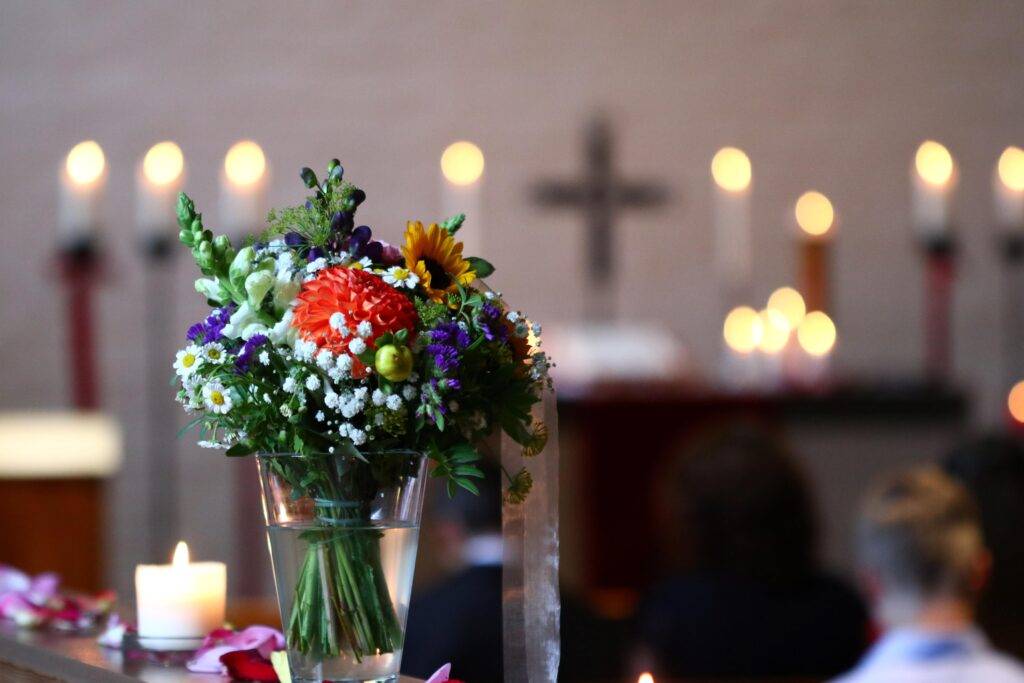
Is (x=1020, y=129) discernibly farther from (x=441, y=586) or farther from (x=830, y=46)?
(x=441, y=586)

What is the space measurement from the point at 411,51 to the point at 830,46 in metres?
2.03

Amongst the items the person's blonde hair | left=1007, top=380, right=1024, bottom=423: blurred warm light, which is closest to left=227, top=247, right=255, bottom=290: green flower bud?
the person's blonde hair

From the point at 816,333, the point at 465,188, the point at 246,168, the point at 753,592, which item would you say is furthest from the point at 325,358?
the point at 465,188

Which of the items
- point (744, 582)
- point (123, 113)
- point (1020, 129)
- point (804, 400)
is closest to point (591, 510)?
point (804, 400)

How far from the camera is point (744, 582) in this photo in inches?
118

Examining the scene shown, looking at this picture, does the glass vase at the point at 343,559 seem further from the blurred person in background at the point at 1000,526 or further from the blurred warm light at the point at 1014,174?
the blurred warm light at the point at 1014,174

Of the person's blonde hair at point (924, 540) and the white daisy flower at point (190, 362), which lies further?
the person's blonde hair at point (924, 540)

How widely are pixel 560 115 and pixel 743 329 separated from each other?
153 centimetres

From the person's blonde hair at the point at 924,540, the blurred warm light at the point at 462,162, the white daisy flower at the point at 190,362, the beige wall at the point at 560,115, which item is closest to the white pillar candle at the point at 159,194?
the blurred warm light at the point at 462,162

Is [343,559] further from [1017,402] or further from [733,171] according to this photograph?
[1017,402]

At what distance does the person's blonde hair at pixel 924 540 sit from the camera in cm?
239

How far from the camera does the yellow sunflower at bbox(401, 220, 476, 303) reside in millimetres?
1156

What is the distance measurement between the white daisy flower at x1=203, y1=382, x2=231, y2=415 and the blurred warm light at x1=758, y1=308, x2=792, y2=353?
4.44m

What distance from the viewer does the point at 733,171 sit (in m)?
6.00
